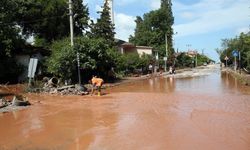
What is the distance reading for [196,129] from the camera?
42.5 ft

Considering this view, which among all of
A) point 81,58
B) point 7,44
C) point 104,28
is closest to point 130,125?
point 81,58

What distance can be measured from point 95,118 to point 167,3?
7986 centimetres

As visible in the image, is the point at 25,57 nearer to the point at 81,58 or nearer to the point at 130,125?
the point at 81,58

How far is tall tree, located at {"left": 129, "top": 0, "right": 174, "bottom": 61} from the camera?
291 feet

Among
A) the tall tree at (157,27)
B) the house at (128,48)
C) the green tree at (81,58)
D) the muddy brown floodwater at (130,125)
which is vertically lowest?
the muddy brown floodwater at (130,125)

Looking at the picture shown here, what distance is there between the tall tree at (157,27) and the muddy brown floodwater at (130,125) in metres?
67.7

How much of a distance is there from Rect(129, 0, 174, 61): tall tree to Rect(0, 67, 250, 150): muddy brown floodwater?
67690 mm

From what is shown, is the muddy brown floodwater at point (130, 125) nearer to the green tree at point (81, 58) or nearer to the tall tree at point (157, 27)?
the green tree at point (81, 58)

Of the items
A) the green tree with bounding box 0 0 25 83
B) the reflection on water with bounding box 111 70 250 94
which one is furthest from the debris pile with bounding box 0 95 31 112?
the green tree with bounding box 0 0 25 83

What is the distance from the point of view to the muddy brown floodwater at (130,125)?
11078 mm

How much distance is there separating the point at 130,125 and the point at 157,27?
79115mm

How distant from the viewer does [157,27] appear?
301 feet

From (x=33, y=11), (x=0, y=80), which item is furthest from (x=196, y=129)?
(x=33, y=11)

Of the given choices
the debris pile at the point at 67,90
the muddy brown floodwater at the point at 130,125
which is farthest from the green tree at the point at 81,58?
the muddy brown floodwater at the point at 130,125
